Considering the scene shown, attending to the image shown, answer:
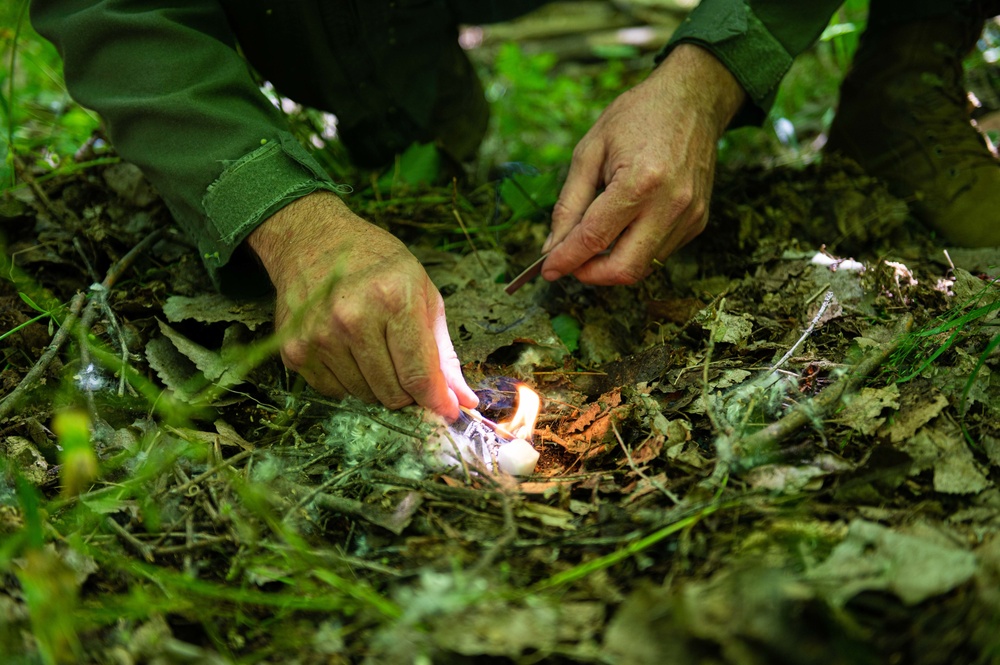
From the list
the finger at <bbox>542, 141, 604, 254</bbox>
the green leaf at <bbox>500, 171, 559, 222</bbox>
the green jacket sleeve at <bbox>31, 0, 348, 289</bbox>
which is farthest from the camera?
the green leaf at <bbox>500, 171, 559, 222</bbox>

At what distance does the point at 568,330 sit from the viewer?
2.58 meters

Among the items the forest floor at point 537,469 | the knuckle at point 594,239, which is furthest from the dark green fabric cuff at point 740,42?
the knuckle at point 594,239

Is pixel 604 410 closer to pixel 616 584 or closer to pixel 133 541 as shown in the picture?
pixel 616 584

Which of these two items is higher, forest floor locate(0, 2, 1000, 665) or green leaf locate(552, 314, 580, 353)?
forest floor locate(0, 2, 1000, 665)

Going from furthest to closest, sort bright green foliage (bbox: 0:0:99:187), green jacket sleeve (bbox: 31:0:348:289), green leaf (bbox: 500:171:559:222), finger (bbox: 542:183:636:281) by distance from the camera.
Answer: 1. bright green foliage (bbox: 0:0:99:187)
2. green leaf (bbox: 500:171:559:222)
3. finger (bbox: 542:183:636:281)
4. green jacket sleeve (bbox: 31:0:348:289)

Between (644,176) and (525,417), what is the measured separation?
891 mm

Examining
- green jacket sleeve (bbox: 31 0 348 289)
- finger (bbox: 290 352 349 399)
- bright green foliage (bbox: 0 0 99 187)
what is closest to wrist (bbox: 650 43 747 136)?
green jacket sleeve (bbox: 31 0 348 289)

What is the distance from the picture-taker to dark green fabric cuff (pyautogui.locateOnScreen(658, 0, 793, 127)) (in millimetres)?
2607

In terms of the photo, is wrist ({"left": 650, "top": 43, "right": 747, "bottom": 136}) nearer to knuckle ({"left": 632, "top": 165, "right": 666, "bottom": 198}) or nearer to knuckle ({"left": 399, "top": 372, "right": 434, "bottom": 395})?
knuckle ({"left": 632, "top": 165, "right": 666, "bottom": 198})

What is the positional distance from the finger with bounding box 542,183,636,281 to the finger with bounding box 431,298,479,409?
56 centimetres

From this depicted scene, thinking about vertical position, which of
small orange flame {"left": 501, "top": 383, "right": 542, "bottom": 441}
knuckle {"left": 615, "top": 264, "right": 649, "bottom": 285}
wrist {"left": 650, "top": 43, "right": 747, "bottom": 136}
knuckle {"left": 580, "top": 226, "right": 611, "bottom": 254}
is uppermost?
wrist {"left": 650, "top": 43, "right": 747, "bottom": 136}

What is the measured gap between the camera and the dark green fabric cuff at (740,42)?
103 inches

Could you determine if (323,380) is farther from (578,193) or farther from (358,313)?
(578,193)

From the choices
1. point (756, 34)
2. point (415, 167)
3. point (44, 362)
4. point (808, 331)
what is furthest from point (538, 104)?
point (44, 362)
